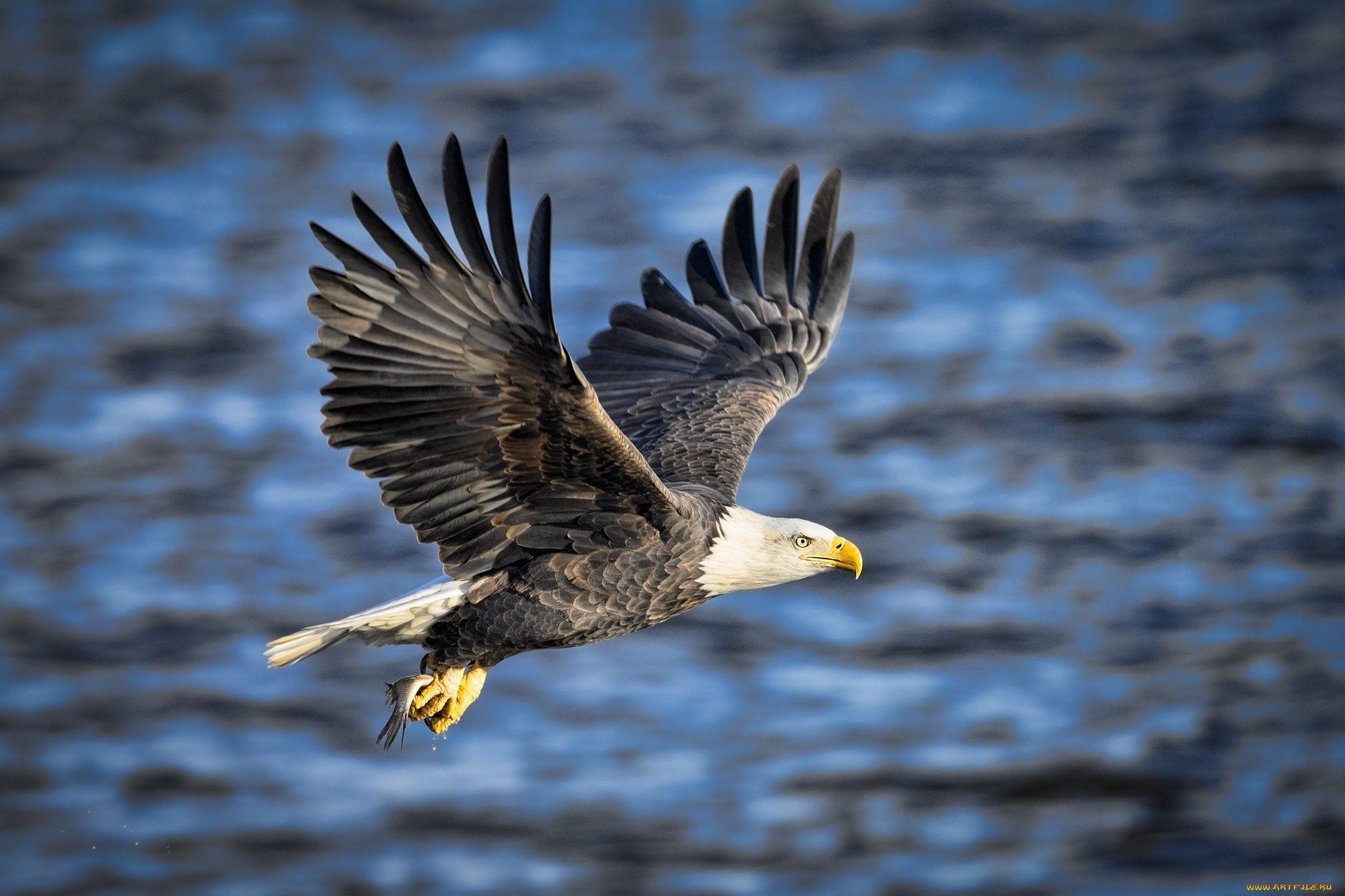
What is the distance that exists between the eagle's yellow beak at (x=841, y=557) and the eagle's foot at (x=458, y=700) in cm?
129

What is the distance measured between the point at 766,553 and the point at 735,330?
199cm

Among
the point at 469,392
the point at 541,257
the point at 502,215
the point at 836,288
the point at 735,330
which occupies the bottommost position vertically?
the point at 469,392

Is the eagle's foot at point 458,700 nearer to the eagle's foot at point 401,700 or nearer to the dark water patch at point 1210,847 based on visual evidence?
the eagle's foot at point 401,700

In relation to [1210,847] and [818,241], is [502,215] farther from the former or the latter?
[1210,847]

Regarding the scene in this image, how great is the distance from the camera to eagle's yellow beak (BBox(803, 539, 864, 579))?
225 inches

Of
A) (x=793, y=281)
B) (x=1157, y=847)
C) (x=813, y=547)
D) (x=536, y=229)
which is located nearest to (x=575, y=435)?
(x=536, y=229)

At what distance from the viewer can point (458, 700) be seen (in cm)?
568

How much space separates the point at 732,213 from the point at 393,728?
3.01 m

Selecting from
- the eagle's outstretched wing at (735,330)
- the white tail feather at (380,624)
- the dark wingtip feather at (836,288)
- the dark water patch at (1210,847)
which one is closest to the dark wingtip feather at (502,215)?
the white tail feather at (380,624)

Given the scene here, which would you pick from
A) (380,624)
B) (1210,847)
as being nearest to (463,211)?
(380,624)

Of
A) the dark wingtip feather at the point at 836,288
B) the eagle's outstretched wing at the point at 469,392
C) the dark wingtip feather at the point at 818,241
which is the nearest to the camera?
the eagle's outstretched wing at the point at 469,392

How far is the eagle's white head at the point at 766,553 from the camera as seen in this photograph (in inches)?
214

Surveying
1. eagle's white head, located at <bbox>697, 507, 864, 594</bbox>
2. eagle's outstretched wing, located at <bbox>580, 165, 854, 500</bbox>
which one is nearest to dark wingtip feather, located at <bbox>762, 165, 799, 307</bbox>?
eagle's outstretched wing, located at <bbox>580, 165, 854, 500</bbox>

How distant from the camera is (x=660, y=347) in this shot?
23.5 ft
